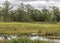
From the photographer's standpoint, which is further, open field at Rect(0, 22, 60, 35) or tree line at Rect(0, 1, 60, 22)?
tree line at Rect(0, 1, 60, 22)

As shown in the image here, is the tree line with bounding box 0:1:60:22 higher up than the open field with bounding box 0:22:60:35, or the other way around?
the tree line with bounding box 0:1:60:22

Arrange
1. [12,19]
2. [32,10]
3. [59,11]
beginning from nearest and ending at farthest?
[12,19] < [59,11] < [32,10]

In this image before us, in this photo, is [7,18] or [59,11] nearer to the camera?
[7,18]

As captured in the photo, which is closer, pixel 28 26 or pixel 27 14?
pixel 28 26

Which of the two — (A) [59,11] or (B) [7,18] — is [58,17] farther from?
(B) [7,18]

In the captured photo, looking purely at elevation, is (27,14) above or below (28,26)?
above

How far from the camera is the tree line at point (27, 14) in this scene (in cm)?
3206

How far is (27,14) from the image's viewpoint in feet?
118

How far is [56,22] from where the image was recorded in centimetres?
2956

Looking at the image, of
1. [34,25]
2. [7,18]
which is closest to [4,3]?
[7,18]

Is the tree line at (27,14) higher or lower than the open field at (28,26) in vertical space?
higher

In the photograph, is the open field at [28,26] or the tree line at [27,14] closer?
the open field at [28,26]

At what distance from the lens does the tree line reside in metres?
32.1

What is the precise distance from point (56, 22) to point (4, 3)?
53.4 ft
